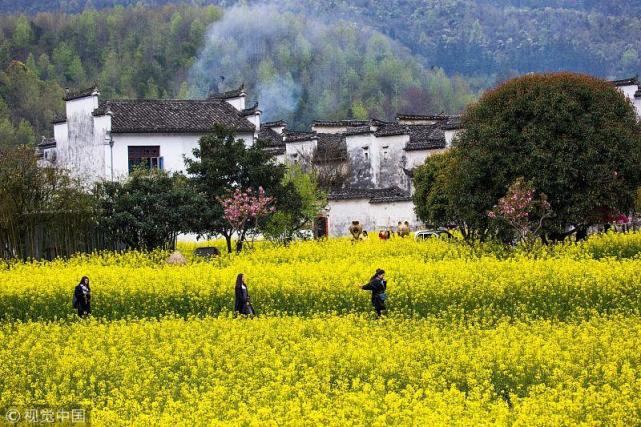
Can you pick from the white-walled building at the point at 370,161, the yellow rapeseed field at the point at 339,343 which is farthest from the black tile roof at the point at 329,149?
the yellow rapeseed field at the point at 339,343

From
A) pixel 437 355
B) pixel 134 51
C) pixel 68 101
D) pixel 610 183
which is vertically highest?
pixel 134 51

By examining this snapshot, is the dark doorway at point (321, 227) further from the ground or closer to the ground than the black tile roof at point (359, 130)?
closer to the ground

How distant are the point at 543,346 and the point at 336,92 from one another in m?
116

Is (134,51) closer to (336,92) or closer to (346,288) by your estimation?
(336,92)

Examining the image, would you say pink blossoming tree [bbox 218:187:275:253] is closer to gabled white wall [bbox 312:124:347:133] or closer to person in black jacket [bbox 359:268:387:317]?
person in black jacket [bbox 359:268:387:317]

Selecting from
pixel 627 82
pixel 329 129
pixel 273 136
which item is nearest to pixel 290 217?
pixel 627 82

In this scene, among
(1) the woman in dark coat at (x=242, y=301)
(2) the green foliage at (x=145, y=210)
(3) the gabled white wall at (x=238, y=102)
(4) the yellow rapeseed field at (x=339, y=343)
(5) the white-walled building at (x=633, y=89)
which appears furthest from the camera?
(3) the gabled white wall at (x=238, y=102)

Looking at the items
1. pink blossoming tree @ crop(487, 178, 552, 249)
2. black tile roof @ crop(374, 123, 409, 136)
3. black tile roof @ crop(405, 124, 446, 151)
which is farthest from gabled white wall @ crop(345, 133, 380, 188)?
pink blossoming tree @ crop(487, 178, 552, 249)

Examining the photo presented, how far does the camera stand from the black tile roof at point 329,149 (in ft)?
215

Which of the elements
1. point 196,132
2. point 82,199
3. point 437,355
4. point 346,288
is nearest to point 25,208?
point 82,199

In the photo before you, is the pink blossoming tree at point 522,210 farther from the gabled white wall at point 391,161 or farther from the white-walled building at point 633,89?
the gabled white wall at point 391,161

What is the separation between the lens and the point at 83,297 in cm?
2797

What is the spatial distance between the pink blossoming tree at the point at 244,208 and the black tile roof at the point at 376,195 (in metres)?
14.0

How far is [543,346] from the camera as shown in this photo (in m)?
20.6
